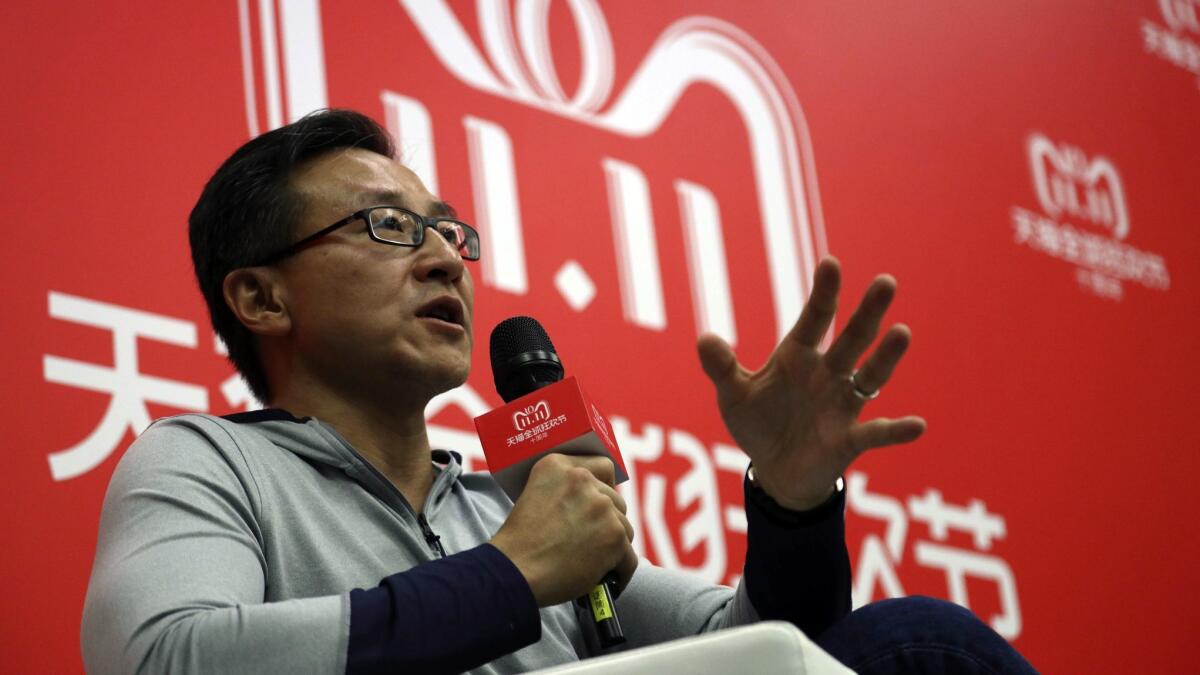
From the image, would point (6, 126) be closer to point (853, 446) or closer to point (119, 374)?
point (119, 374)

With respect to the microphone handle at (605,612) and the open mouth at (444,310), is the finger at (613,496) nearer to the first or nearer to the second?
the microphone handle at (605,612)

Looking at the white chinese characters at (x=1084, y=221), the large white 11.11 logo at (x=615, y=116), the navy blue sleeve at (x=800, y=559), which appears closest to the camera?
the navy blue sleeve at (x=800, y=559)

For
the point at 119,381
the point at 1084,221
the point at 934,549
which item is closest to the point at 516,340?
the point at 119,381

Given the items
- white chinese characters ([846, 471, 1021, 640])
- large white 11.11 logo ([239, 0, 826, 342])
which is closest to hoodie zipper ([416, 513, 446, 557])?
large white 11.11 logo ([239, 0, 826, 342])

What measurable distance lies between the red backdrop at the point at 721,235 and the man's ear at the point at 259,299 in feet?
0.80

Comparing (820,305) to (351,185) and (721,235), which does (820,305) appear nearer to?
(351,185)

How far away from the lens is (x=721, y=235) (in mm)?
2416

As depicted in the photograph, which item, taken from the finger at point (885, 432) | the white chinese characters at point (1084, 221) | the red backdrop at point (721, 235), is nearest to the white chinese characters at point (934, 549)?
the red backdrop at point (721, 235)

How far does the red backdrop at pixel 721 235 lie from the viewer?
173 cm

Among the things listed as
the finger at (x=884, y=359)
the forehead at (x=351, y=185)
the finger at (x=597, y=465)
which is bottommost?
the finger at (x=597, y=465)

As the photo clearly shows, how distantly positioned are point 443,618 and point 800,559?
41cm

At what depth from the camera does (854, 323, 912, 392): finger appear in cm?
112

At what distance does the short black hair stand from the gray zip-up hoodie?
22cm

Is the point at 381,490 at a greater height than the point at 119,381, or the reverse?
the point at 119,381
